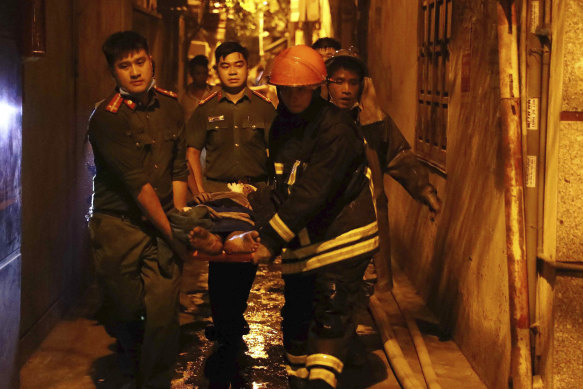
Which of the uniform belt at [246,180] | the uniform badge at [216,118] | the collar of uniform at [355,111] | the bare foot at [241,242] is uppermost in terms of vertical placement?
the collar of uniform at [355,111]

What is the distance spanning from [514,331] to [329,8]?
1337 cm

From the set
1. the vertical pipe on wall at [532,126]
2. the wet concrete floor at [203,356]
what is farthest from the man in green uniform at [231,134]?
the vertical pipe on wall at [532,126]

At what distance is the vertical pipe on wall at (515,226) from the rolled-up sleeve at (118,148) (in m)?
2.17

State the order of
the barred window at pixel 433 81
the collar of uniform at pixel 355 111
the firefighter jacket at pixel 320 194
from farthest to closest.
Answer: the barred window at pixel 433 81 → the collar of uniform at pixel 355 111 → the firefighter jacket at pixel 320 194

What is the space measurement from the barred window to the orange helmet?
282cm

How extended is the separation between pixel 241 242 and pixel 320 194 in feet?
2.16

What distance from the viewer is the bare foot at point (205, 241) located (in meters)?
4.96

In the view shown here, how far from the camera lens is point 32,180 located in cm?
627

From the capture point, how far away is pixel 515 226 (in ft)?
15.9

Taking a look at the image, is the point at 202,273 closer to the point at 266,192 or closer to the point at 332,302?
the point at 266,192

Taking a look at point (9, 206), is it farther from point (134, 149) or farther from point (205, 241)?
point (205, 241)

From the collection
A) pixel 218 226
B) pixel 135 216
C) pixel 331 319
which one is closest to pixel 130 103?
pixel 135 216

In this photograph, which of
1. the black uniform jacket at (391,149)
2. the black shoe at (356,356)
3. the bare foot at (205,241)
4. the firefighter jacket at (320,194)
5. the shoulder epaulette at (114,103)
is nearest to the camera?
the firefighter jacket at (320,194)

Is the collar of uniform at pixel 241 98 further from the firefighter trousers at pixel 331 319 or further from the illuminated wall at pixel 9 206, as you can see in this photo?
the illuminated wall at pixel 9 206
